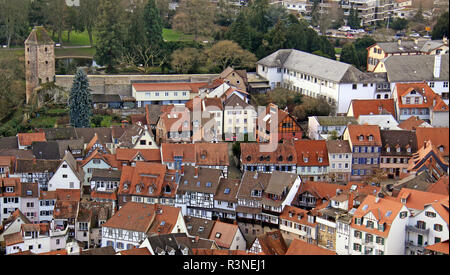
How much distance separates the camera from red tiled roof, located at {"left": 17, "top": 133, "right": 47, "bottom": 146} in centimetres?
3139

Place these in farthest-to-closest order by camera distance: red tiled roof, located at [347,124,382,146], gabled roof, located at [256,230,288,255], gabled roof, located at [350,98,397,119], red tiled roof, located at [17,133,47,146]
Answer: gabled roof, located at [350,98,397,119] → red tiled roof, located at [17,133,47,146] → red tiled roof, located at [347,124,382,146] → gabled roof, located at [256,230,288,255]

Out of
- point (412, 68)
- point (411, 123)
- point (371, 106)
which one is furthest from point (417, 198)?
point (412, 68)

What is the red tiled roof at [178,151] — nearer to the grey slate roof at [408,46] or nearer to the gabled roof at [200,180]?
the gabled roof at [200,180]

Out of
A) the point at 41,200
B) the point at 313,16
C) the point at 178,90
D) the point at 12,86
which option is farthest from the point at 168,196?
the point at 313,16

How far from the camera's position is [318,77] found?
37438 mm

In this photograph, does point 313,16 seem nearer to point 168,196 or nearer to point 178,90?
point 178,90

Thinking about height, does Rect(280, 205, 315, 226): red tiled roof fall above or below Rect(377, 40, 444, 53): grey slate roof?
below

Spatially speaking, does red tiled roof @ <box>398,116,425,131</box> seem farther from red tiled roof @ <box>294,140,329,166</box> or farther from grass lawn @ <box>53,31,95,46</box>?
grass lawn @ <box>53,31,95,46</box>

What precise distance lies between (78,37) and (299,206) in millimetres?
24268

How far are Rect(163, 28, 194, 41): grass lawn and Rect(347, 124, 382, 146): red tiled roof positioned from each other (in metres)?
17.5

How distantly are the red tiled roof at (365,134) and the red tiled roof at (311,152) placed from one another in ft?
3.90

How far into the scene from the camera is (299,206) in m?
26.9

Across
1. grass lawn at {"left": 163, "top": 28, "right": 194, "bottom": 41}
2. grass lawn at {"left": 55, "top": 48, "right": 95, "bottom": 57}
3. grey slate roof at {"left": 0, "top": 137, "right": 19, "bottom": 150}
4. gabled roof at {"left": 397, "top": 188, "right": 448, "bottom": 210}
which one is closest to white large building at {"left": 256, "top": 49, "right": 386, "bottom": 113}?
grass lawn at {"left": 163, "top": 28, "right": 194, "bottom": 41}

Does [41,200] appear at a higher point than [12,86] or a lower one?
lower
